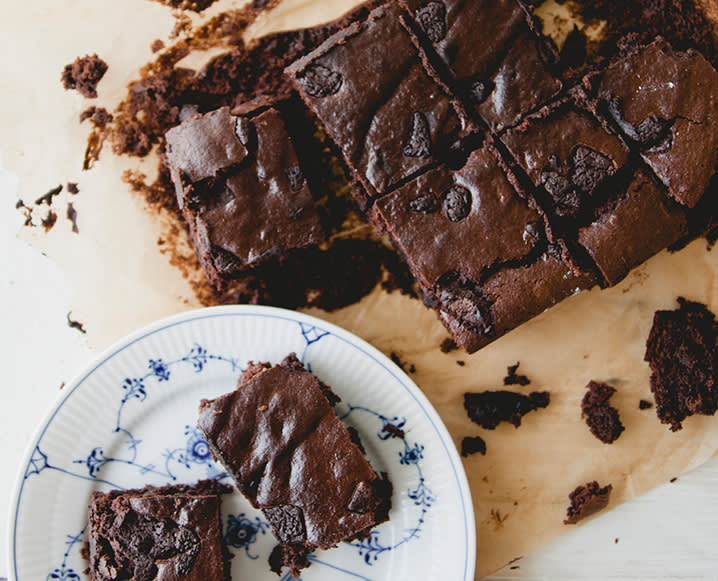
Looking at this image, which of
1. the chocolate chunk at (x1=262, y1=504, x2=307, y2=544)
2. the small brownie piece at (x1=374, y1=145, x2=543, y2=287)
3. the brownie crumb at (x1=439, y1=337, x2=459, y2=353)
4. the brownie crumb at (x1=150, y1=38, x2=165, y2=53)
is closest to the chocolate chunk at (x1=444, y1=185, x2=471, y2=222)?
the small brownie piece at (x1=374, y1=145, x2=543, y2=287)

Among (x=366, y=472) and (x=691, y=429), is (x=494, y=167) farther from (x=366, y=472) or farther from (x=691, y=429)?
(x=691, y=429)

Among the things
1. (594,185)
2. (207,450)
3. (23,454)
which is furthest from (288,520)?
(594,185)

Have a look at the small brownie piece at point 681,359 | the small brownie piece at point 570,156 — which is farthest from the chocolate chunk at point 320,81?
the small brownie piece at point 681,359

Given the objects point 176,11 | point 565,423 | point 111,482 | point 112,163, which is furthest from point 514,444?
point 176,11

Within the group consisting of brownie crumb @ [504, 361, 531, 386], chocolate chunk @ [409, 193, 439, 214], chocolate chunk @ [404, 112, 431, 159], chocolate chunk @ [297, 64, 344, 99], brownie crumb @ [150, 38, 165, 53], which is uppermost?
brownie crumb @ [150, 38, 165, 53]

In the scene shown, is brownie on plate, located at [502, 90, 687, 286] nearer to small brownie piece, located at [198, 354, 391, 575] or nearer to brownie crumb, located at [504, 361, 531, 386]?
brownie crumb, located at [504, 361, 531, 386]

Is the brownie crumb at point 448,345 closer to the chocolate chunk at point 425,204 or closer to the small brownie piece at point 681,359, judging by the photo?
the chocolate chunk at point 425,204
